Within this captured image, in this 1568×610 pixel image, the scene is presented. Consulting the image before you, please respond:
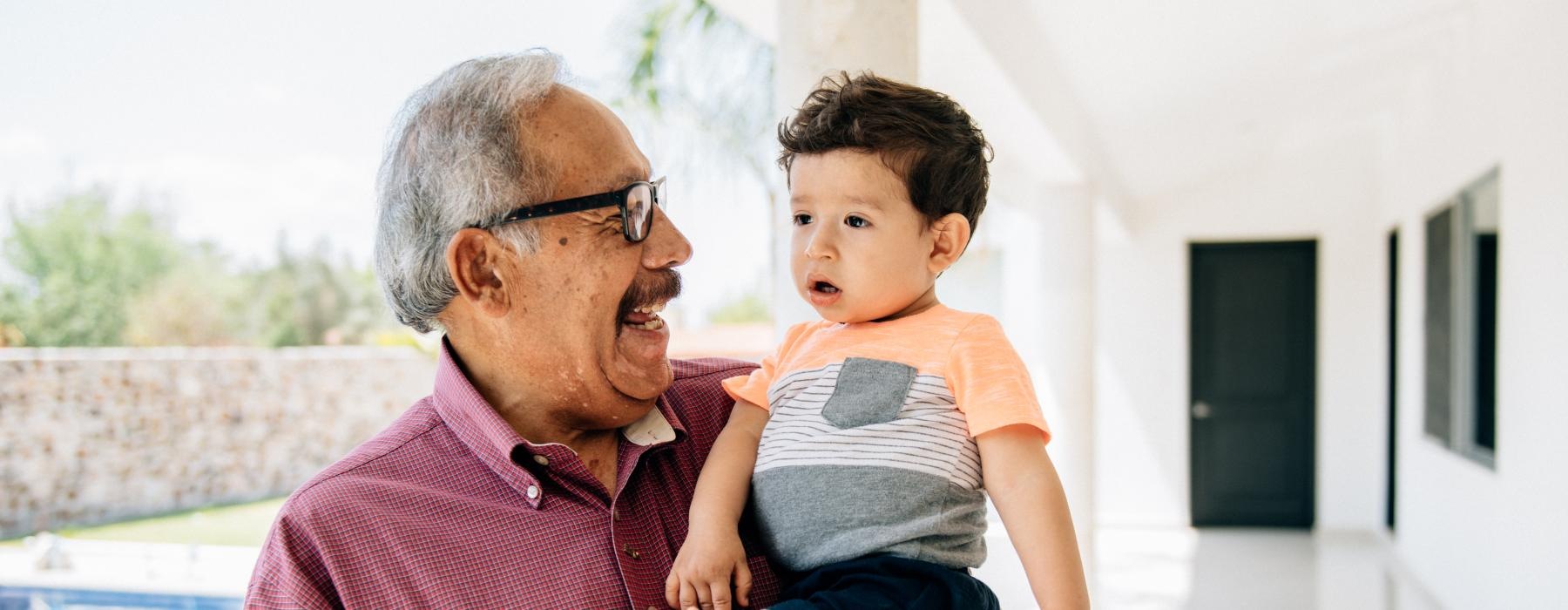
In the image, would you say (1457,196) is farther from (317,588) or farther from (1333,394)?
(317,588)

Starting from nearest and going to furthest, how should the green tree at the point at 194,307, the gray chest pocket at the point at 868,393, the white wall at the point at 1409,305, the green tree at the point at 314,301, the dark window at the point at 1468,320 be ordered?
the gray chest pocket at the point at 868,393, the white wall at the point at 1409,305, the dark window at the point at 1468,320, the green tree at the point at 194,307, the green tree at the point at 314,301

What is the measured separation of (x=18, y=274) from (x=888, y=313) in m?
18.7

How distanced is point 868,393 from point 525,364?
0.48 metres

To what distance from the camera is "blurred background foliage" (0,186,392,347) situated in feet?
54.2

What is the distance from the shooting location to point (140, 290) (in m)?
17.5

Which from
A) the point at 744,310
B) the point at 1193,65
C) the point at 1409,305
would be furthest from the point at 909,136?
the point at 744,310

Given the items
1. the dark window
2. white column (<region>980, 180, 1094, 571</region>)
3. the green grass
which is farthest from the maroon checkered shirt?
the green grass

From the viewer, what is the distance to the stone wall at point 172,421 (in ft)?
43.0

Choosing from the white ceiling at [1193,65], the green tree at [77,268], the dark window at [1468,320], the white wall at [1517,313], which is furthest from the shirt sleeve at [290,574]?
the green tree at [77,268]

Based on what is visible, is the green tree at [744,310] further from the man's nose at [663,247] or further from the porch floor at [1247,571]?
the man's nose at [663,247]

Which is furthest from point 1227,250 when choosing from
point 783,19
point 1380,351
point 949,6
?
point 783,19

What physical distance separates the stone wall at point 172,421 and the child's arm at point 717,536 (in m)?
13.2

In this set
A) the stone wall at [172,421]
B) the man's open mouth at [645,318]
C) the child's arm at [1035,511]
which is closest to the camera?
the child's arm at [1035,511]

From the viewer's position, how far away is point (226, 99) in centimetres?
2120
